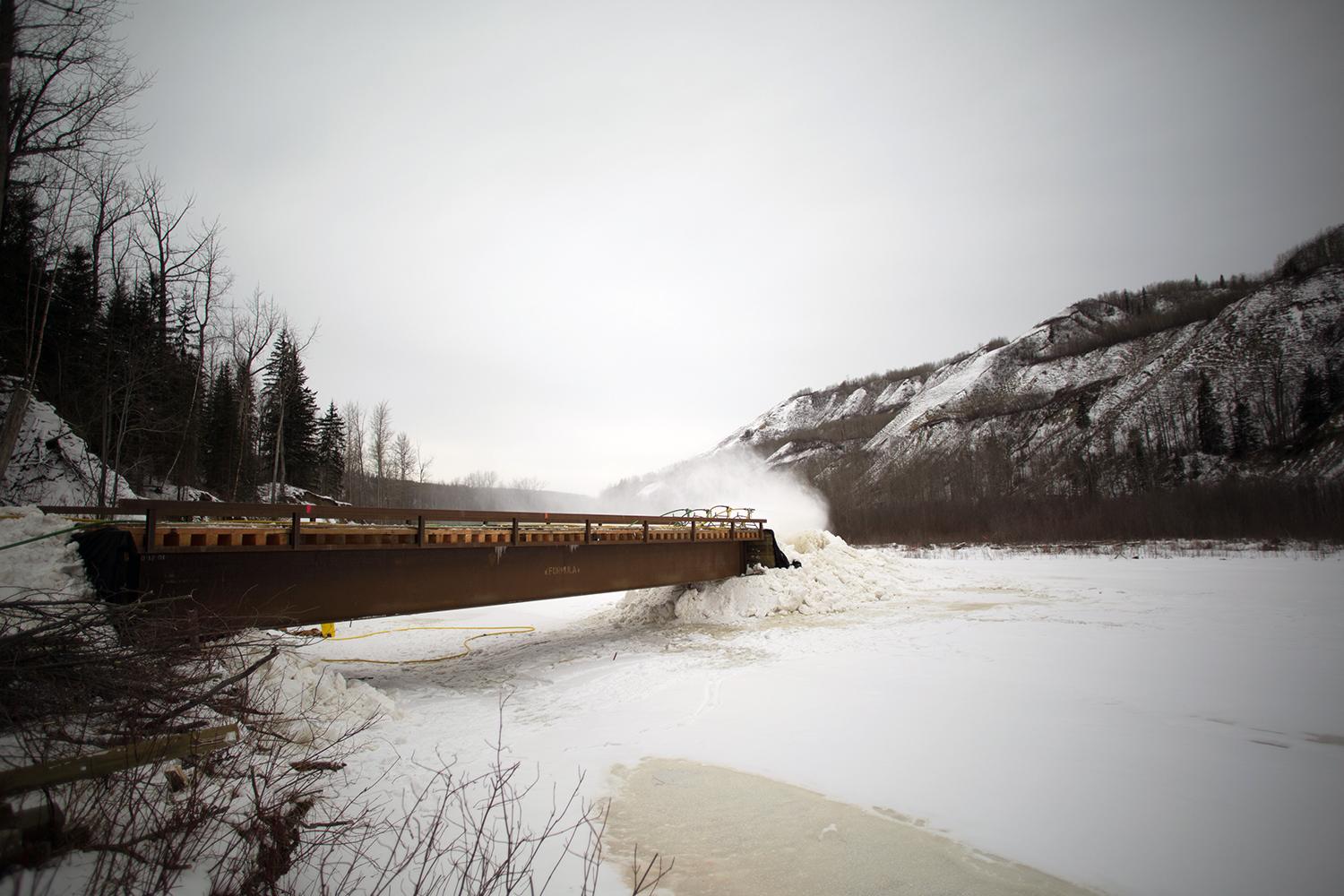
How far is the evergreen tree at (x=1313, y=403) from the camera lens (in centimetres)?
5512

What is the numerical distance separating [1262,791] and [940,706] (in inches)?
135

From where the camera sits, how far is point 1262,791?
5.95 meters

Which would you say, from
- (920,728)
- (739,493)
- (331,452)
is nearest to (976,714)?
(920,728)

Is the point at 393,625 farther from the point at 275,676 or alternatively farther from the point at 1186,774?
the point at 1186,774

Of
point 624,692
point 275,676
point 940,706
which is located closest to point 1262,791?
point 940,706

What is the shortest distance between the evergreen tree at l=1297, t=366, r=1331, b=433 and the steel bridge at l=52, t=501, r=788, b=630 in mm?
75632

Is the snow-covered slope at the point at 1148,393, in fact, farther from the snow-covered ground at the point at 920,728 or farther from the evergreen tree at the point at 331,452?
the evergreen tree at the point at 331,452

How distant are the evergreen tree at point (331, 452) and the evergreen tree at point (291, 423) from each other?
55cm

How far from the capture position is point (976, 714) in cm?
825

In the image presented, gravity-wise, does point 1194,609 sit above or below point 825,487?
below

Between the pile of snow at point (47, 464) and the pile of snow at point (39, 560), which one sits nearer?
the pile of snow at point (39, 560)

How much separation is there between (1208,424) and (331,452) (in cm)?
8841

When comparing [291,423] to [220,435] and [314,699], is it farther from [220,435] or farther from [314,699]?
[314,699]

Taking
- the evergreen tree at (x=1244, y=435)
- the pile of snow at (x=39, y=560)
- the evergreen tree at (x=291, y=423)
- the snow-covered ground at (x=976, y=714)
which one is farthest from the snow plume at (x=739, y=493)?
the evergreen tree at (x=1244, y=435)
